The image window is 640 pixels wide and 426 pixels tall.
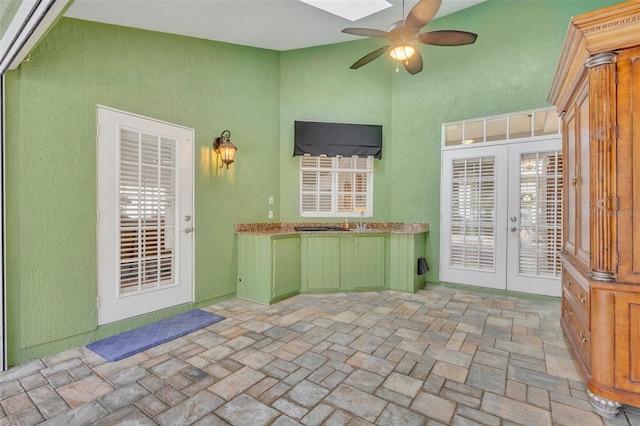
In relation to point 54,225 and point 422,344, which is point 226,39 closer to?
point 54,225

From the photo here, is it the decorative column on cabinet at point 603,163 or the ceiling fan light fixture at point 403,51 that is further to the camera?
the ceiling fan light fixture at point 403,51

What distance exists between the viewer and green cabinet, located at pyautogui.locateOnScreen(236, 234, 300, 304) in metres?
3.89

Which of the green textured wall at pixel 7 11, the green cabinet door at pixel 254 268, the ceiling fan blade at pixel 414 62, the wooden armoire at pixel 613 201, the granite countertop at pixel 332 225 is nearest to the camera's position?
the green textured wall at pixel 7 11

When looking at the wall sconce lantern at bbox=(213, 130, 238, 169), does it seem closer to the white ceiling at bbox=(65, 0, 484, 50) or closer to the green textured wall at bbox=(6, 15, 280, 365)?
the green textured wall at bbox=(6, 15, 280, 365)

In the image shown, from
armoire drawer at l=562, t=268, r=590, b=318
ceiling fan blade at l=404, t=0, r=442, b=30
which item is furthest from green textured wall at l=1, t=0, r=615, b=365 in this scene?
ceiling fan blade at l=404, t=0, r=442, b=30

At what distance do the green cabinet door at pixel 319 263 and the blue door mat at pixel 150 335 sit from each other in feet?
4.40

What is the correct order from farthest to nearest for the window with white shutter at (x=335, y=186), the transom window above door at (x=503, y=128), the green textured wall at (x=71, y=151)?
the window with white shutter at (x=335, y=186) < the transom window above door at (x=503, y=128) < the green textured wall at (x=71, y=151)

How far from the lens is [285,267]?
409 centimetres

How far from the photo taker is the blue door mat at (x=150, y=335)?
2.64m

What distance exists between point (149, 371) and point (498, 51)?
5.62 m

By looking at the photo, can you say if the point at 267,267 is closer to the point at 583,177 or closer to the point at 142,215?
the point at 142,215

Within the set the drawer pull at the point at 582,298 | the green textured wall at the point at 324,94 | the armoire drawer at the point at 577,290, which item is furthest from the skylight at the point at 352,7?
the drawer pull at the point at 582,298

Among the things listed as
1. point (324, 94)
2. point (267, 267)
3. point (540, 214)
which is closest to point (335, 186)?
point (324, 94)

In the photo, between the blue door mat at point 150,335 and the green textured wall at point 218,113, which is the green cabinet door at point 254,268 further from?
the blue door mat at point 150,335
